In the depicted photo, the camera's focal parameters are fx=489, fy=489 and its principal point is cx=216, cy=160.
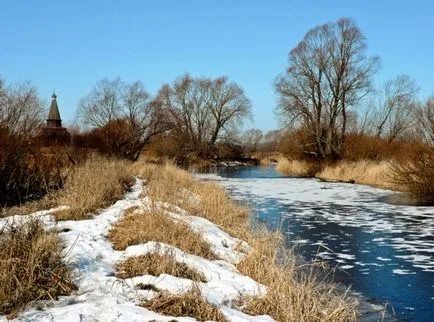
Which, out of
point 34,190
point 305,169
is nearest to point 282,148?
point 305,169

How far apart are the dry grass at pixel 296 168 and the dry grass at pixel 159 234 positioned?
27098 mm

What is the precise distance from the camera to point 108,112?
43000mm

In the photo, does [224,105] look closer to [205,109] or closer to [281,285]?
[205,109]

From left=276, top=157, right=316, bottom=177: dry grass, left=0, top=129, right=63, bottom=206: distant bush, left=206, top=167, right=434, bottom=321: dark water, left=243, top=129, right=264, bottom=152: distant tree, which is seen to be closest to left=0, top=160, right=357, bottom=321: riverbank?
left=206, top=167, right=434, bottom=321: dark water

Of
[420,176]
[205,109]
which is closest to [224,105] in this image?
[205,109]

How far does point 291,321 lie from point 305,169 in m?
31.2

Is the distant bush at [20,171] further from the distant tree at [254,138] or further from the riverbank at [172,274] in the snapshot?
the distant tree at [254,138]

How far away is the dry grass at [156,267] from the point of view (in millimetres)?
5906

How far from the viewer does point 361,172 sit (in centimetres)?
2762

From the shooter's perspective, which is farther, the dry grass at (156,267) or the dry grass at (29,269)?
the dry grass at (156,267)

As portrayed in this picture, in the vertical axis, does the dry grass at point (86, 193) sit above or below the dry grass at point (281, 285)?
above

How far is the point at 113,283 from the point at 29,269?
0.87 metres

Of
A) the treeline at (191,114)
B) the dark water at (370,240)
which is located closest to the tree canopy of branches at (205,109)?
the treeline at (191,114)

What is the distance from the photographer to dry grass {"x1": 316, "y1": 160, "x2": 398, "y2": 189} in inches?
971
